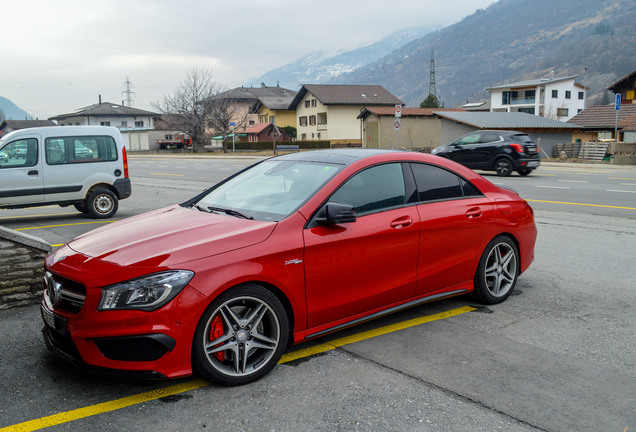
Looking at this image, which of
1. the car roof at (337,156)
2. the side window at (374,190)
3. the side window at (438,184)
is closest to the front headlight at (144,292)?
the side window at (374,190)

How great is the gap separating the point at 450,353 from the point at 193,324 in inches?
77.4

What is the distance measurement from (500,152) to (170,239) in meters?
18.4

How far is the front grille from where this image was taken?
3.30m

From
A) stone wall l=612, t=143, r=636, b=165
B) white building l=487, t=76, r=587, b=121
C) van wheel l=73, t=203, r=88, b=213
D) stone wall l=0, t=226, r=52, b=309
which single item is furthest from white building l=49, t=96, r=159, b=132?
stone wall l=0, t=226, r=52, b=309

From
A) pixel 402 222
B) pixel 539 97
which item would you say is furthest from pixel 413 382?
pixel 539 97

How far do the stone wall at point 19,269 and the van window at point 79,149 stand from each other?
650 centimetres

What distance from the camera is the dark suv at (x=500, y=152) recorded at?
19828 mm

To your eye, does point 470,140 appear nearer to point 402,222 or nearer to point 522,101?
point 402,222

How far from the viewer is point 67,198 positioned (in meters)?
11.2

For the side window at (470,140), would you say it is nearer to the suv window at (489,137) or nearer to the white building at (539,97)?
the suv window at (489,137)

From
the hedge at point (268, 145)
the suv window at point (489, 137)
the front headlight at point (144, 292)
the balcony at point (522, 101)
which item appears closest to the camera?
the front headlight at point (144, 292)

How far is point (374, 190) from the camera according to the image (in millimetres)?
4363

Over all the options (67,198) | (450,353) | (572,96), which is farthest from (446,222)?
(572,96)

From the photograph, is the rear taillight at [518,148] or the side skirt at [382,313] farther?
the rear taillight at [518,148]
